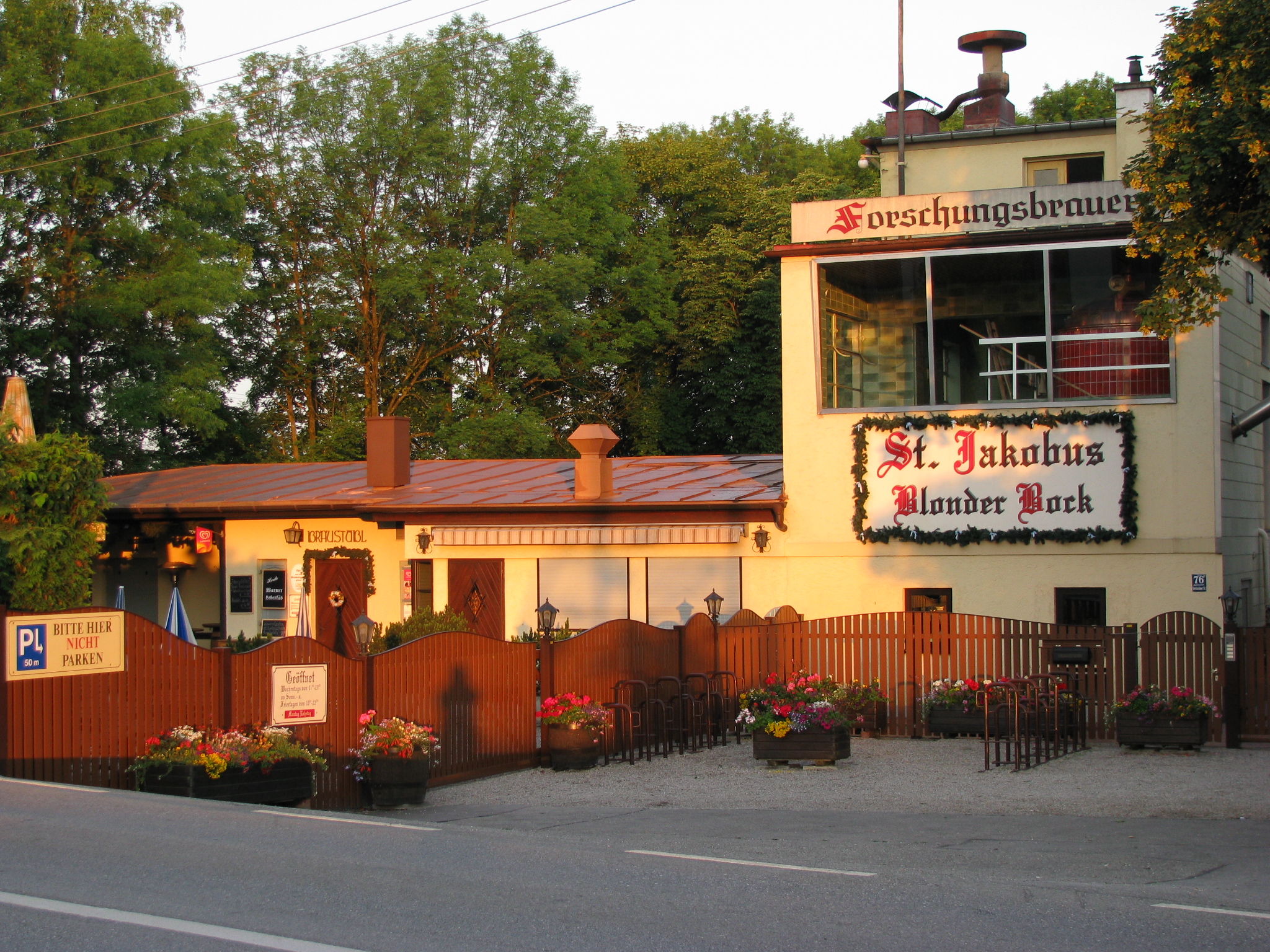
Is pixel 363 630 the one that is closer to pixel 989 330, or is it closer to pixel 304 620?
pixel 304 620

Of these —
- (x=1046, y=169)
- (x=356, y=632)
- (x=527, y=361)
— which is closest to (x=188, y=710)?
(x=356, y=632)

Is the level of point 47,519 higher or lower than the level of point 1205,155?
lower

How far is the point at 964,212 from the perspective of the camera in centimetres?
1997

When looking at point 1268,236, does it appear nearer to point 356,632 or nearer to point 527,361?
point 356,632

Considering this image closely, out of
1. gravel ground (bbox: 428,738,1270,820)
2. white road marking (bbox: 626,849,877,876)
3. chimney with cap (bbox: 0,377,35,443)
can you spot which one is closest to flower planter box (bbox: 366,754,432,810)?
gravel ground (bbox: 428,738,1270,820)

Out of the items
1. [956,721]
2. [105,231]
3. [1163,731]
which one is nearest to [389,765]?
[956,721]

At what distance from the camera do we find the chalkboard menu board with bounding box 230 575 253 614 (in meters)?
25.7

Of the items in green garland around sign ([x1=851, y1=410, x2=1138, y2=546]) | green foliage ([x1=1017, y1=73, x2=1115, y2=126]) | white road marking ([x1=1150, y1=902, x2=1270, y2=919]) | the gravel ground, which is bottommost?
the gravel ground

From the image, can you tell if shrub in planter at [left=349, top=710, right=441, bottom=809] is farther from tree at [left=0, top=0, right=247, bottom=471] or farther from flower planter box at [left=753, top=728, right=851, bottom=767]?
tree at [left=0, top=0, right=247, bottom=471]

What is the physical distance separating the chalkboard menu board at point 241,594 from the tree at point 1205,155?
17225 millimetres

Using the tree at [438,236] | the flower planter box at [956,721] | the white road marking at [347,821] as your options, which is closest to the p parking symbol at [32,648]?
the white road marking at [347,821]

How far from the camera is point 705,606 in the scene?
72.1ft

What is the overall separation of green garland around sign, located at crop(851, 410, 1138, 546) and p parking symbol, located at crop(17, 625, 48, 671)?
12643mm

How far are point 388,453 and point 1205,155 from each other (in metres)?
15.8
